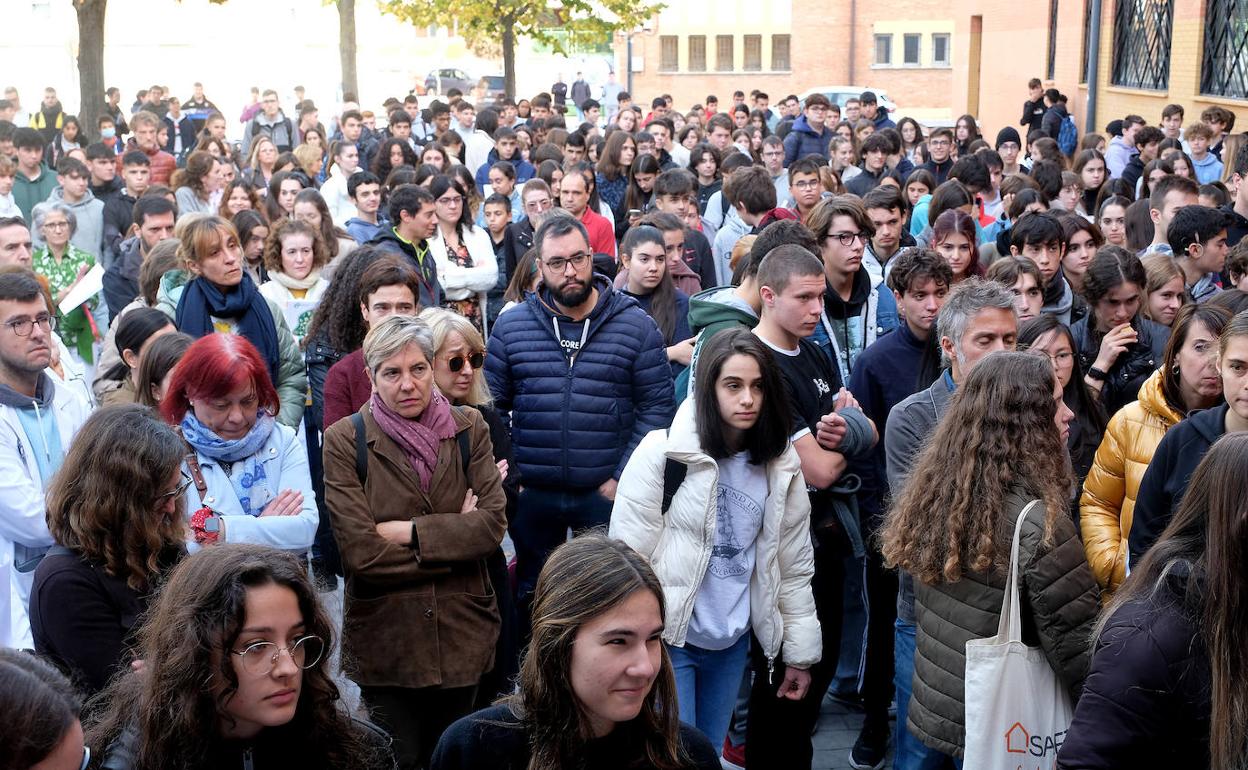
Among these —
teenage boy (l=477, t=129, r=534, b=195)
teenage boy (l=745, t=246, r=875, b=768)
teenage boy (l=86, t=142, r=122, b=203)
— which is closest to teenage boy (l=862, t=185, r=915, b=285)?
teenage boy (l=745, t=246, r=875, b=768)

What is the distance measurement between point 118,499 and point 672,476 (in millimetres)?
1826

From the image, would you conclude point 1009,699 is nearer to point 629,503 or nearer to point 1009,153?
point 629,503

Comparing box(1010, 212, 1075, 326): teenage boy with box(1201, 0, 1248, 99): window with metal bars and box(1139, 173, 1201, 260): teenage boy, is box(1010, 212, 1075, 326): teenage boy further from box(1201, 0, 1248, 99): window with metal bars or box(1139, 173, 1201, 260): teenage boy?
box(1201, 0, 1248, 99): window with metal bars

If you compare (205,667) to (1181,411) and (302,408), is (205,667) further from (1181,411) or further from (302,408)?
(302,408)

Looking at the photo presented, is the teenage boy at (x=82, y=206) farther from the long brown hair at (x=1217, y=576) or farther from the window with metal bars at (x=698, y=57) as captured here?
the window with metal bars at (x=698, y=57)

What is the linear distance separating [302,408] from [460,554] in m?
2.68

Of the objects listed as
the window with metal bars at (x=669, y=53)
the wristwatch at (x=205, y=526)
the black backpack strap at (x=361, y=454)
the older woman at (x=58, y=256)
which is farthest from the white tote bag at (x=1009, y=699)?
the window with metal bars at (x=669, y=53)

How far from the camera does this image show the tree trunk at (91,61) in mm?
18547

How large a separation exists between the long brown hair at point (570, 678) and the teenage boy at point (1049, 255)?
16.1ft

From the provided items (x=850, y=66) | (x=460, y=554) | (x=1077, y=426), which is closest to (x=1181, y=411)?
(x=1077, y=426)

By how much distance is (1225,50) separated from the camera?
18.0 m

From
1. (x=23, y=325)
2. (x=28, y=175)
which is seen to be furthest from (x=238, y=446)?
(x=28, y=175)

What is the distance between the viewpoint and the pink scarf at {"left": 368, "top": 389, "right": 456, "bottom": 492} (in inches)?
179

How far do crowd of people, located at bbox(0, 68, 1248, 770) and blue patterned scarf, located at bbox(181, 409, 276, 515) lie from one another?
0.01m
